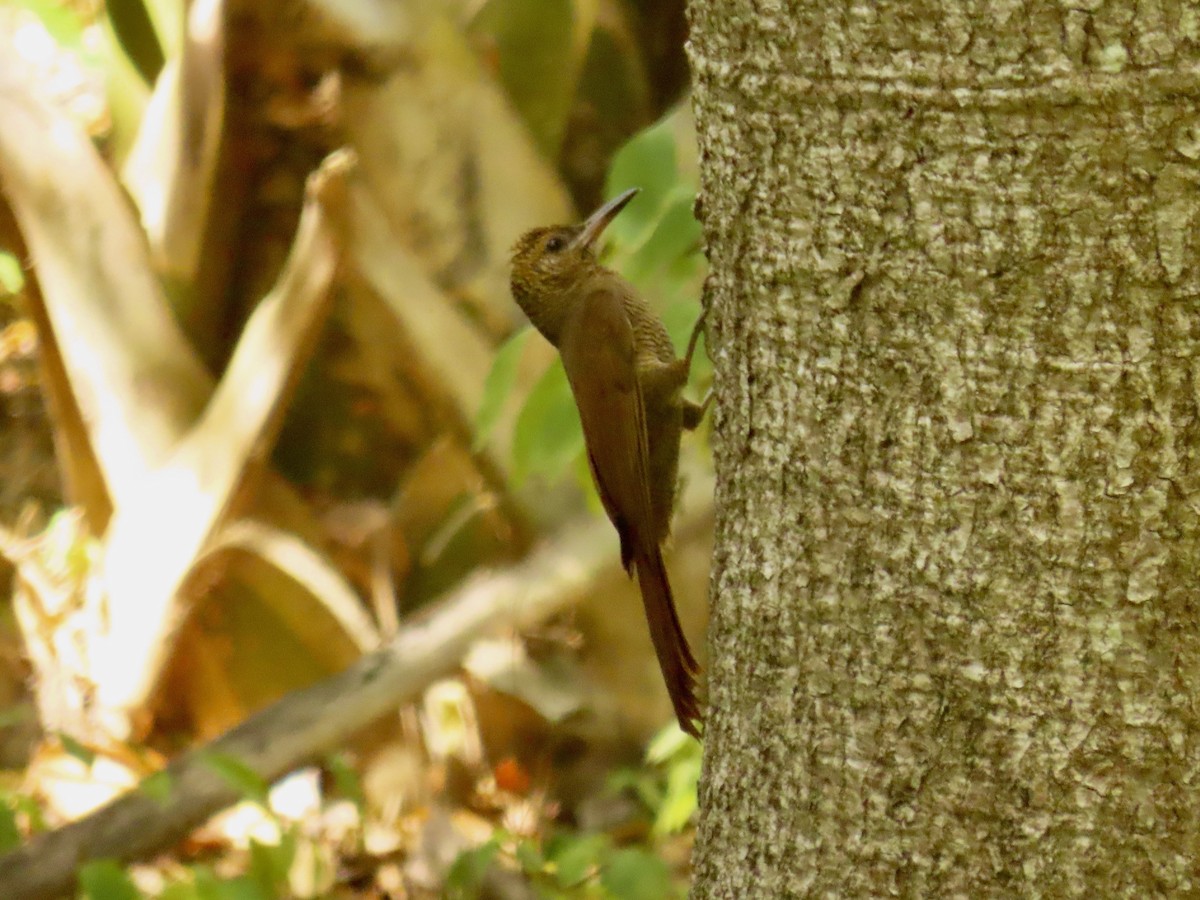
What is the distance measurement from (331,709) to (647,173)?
67.9 inches

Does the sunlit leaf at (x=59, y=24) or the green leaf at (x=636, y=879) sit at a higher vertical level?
the sunlit leaf at (x=59, y=24)

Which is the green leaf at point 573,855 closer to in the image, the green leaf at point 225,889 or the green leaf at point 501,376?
the green leaf at point 225,889

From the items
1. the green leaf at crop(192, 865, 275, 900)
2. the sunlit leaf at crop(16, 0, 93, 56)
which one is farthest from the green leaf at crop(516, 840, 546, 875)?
the sunlit leaf at crop(16, 0, 93, 56)

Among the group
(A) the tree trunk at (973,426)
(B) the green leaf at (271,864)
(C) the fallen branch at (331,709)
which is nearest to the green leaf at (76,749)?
(C) the fallen branch at (331,709)

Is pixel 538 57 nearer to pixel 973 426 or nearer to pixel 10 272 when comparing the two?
pixel 10 272

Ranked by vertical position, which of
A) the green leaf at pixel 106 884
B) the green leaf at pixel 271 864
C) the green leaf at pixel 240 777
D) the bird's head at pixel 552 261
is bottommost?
the green leaf at pixel 271 864

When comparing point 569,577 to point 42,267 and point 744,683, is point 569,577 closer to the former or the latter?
point 42,267

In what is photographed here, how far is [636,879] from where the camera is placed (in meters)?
2.92

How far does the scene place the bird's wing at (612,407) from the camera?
83.7 inches

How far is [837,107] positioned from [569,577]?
7.96 ft

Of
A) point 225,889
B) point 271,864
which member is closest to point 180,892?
point 225,889

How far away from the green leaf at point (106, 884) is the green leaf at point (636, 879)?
0.90 meters

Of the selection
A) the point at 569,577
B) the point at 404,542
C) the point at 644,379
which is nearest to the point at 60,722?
the point at 404,542

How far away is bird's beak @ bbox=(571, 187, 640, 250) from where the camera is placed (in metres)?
2.31
